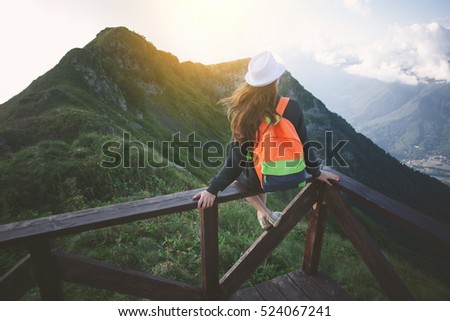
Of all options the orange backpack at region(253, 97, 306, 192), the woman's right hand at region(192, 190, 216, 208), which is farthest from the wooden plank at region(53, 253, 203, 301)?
the orange backpack at region(253, 97, 306, 192)

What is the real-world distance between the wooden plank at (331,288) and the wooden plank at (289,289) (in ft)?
1.06

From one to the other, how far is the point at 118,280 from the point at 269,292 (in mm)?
2257

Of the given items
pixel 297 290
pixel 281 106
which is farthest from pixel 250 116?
pixel 297 290

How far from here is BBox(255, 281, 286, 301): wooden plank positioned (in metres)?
4.02

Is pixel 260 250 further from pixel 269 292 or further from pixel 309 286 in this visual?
pixel 309 286

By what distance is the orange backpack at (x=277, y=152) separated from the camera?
113 inches

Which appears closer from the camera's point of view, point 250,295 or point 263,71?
point 263,71

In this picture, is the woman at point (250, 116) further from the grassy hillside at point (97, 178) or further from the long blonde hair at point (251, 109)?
the grassy hillside at point (97, 178)

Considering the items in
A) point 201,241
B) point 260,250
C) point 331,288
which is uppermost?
point 201,241

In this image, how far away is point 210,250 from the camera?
310cm

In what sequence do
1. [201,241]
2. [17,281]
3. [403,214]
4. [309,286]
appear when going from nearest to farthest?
[17,281] < [403,214] < [201,241] < [309,286]

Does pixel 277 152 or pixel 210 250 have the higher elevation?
pixel 277 152

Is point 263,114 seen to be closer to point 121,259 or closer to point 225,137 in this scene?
point 121,259

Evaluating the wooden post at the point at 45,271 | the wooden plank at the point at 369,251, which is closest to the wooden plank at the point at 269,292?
the wooden plank at the point at 369,251
